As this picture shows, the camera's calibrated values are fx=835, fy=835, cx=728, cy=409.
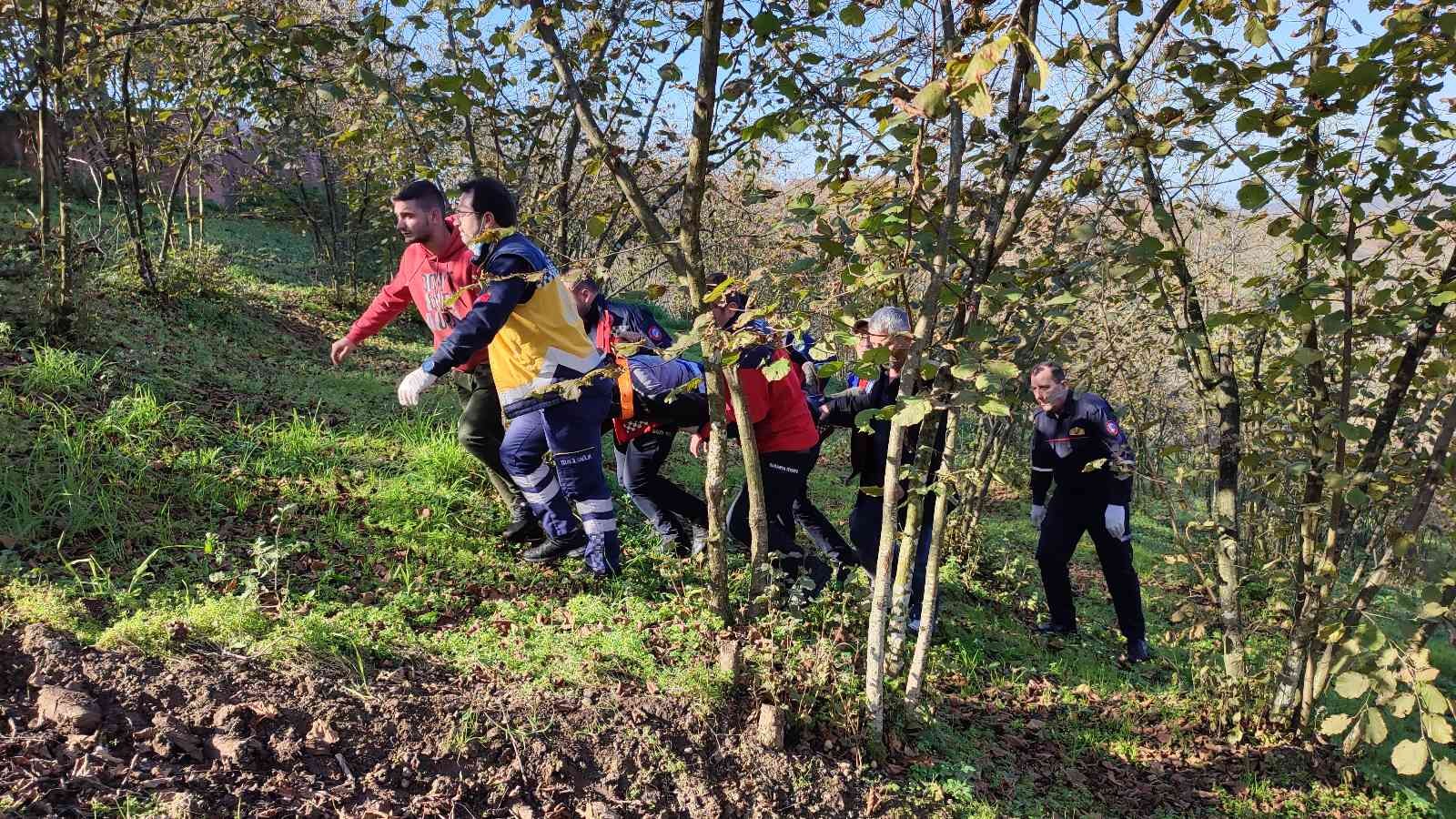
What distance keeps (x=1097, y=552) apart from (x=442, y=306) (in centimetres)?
391

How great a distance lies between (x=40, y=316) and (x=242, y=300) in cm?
354

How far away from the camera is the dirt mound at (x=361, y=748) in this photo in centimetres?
227

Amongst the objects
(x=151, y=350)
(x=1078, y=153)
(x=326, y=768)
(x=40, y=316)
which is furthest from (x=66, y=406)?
(x=1078, y=153)

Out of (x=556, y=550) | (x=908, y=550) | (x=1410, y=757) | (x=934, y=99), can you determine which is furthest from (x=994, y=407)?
(x=556, y=550)

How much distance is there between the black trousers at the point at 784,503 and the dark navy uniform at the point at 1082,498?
149 cm

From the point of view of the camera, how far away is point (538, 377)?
12.5ft

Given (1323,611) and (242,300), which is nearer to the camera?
(1323,611)

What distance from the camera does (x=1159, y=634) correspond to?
18.2 ft

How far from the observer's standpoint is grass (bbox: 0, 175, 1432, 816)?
124 inches

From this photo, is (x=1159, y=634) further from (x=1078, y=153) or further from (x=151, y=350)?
(x=151, y=350)

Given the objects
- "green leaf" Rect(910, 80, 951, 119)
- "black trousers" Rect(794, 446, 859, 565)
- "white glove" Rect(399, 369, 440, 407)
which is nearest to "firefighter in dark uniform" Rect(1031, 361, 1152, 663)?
"black trousers" Rect(794, 446, 859, 565)

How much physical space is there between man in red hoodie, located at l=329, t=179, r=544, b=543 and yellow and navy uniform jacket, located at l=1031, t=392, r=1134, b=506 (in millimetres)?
2975

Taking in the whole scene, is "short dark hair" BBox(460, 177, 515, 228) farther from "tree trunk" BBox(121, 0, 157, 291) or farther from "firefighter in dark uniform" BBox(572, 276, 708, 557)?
"tree trunk" BBox(121, 0, 157, 291)

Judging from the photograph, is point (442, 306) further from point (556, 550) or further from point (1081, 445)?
point (1081, 445)
